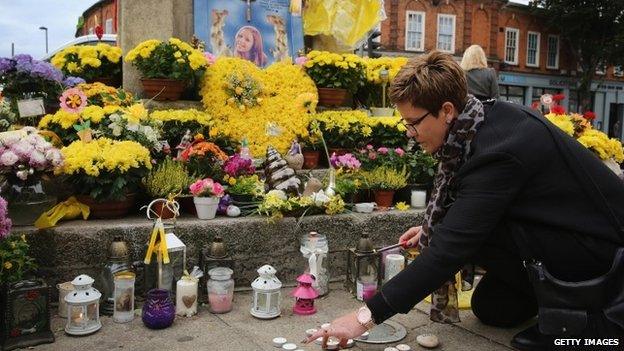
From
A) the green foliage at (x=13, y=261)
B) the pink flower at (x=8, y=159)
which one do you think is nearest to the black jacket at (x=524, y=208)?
the green foliage at (x=13, y=261)

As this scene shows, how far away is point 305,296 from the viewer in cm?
358

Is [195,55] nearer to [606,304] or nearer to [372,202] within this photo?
[372,202]

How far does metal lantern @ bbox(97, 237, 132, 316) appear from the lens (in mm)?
3471

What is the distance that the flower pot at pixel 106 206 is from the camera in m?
3.93

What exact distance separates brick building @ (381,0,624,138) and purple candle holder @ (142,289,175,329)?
2658 centimetres

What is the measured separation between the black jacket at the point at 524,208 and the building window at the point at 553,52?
34332 mm

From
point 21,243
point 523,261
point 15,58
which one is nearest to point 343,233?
point 523,261

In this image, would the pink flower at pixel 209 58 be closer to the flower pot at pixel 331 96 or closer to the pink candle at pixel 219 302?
the flower pot at pixel 331 96

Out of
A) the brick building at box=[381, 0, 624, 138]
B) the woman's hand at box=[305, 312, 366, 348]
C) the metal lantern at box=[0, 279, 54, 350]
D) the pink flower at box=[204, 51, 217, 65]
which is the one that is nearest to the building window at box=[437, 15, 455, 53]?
the brick building at box=[381, 0, 624, 138]

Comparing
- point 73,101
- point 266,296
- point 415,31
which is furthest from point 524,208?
point 415,31

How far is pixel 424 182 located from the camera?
5.37 meters

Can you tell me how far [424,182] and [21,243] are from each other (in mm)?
3523

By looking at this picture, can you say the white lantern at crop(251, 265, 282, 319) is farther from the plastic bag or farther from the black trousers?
the plastic bag

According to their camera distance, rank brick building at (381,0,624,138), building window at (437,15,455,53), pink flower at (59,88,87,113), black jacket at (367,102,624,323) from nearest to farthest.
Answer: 1. black jacket at (367,102,624,323)
2. pink flower at (59,88,87,113)
3. brick building at (381,0,624,138)
4. building window at (437,15,455,53)
